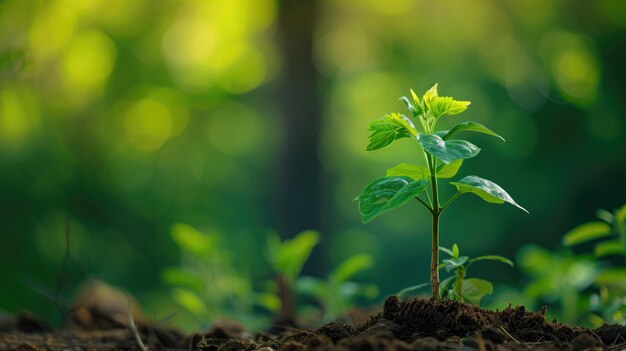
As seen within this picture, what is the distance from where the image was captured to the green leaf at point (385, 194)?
141cm

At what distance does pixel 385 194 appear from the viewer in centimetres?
152

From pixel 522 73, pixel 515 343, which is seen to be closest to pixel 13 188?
pixel 522 73

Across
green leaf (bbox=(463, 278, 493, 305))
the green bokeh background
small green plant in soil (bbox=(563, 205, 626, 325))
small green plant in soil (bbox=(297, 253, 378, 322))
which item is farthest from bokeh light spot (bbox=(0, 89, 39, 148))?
green leaf (bbox=(463, 278, 493, 305))

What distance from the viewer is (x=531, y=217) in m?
7.88

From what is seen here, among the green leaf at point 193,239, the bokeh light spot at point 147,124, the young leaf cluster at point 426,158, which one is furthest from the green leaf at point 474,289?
the bokeh light spot at point 147,124

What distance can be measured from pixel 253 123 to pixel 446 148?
1171 cm

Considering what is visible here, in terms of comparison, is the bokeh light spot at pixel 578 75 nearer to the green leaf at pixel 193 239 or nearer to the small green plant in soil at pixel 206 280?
the small green plant in soil at pixel 206 280

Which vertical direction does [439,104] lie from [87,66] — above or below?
above

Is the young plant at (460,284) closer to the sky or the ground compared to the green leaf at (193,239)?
closer to the sky

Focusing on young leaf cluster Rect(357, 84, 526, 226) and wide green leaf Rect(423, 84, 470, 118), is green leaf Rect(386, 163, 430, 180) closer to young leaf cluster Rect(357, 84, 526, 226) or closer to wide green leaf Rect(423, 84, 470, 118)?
young leaf cluster Rect(357, 84, 526, 226)

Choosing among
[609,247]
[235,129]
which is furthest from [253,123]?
[609,247]

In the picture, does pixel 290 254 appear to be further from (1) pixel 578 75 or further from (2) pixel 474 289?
(1) pixel 578 75

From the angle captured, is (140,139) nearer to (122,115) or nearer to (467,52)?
(122,115)

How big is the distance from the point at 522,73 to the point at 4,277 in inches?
272
